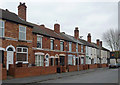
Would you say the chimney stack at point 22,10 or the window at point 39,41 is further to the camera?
the window at point 39,41

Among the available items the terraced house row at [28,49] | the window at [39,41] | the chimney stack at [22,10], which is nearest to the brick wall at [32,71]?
the terraced house row at [28,49]

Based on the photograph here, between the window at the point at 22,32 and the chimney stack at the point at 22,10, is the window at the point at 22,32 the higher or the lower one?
the lower one

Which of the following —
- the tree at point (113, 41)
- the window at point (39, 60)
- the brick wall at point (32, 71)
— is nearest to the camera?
the brick wall at point (32, 71)

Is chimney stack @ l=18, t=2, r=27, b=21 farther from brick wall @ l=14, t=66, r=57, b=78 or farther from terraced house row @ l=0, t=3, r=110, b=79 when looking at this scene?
brick wall @ l=14, t=66, r=57, b=78

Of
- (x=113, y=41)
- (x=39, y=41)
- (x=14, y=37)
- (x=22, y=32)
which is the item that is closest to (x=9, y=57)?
(x=14, y=37)

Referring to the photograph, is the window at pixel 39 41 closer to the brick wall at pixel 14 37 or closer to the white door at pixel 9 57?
the brick wall at pixel 14 37

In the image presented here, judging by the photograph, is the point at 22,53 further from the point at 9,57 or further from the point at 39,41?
the point at 39,41

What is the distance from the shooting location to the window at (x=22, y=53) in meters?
17.9

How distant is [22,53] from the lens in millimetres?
18203

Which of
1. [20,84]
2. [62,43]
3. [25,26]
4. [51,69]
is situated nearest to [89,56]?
[62,43]

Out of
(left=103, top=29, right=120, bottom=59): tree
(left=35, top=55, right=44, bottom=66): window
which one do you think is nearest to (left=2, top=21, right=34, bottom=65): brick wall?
(left=35, top=55, right=44, bottom=66): window

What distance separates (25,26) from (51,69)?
276 inches

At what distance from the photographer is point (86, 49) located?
37.2 meters

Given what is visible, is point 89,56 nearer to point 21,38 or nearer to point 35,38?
point 35,38
